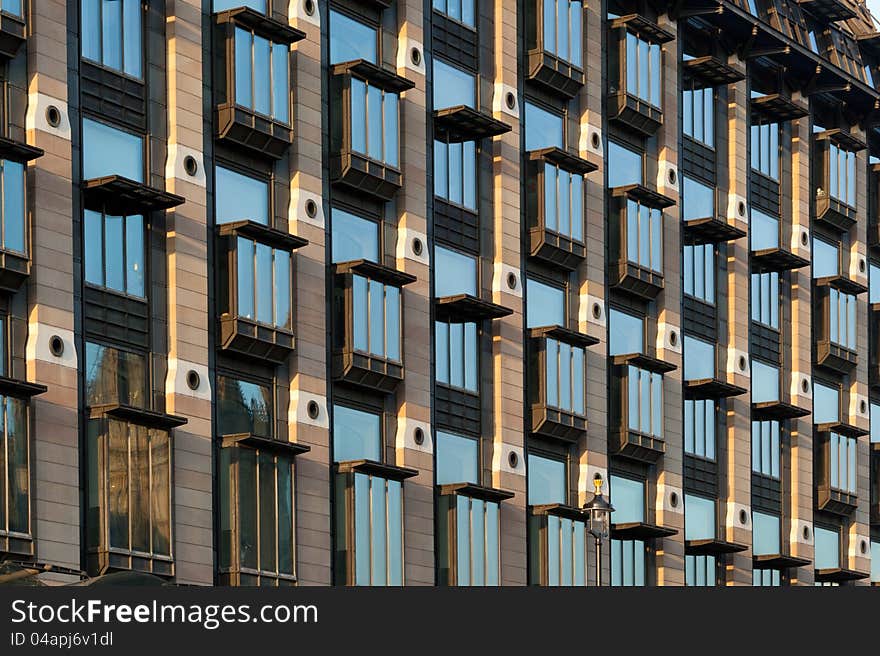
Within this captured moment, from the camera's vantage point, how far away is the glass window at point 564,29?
63.3 meters

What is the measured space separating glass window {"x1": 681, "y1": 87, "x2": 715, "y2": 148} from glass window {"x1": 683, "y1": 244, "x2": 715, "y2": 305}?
12.6 ft

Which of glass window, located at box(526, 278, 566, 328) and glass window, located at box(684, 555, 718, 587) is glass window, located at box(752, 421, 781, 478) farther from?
glass window, located at box(526, 278, 566, 328)

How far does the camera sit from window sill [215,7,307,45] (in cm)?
5162

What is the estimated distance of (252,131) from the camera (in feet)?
171

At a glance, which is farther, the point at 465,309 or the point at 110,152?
the point at 465,309

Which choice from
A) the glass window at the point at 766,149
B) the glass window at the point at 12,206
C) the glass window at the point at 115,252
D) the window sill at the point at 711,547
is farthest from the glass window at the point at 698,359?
the glass window at the point at 12,206

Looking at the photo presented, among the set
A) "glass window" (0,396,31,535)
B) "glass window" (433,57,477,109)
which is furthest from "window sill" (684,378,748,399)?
"glass window" (0,396,31,535)

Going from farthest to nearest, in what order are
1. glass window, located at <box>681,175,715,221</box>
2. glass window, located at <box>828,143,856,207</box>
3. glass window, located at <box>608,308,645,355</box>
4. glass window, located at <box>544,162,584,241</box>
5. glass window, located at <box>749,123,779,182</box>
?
glass window, located at <box>828,143,856,207</box> → glass window, located at <box>749,123,779,182</box> → glass window, located at <box>681,175,715,221</box> → glass window, located at <box>608,308,645,355</box> → glass window, located at <box>544,162,584,241</box>

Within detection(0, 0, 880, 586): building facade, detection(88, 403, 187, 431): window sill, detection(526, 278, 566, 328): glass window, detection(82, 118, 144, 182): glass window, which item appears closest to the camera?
detection(88, 403, 187, 431): window sill

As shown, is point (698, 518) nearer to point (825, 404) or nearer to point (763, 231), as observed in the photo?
point (825, 404)

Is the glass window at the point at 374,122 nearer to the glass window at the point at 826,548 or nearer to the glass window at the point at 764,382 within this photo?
the glass window at the point at 764,382

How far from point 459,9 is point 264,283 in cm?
1299

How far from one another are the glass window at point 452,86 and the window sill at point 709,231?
444 inches

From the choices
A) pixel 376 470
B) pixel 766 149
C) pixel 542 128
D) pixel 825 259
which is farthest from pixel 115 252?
pixel 825 259
